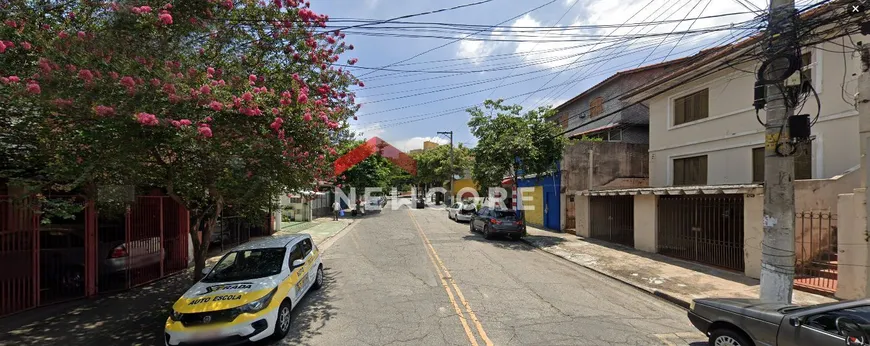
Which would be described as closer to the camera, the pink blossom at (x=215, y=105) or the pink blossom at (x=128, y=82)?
the pink blossom at (x=128, y=82)

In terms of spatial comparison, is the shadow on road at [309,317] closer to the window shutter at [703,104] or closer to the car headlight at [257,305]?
the car headlight at [257,305]

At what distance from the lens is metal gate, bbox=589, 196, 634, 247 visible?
49.0 ft

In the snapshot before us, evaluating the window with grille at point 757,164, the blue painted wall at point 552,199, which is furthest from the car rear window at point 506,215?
the window with grille at point 757,164

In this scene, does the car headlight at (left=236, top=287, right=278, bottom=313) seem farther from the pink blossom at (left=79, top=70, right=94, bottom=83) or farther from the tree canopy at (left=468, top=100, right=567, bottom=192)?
the tree canopy at (left=468, top=100, right=567, bottom=192)

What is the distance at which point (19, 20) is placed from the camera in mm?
5324

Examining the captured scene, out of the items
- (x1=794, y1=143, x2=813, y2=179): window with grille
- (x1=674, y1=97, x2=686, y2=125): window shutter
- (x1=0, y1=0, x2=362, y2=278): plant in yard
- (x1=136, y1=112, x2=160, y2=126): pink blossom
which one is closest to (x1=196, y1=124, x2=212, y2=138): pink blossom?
(x1=0, y1=0, x2=362, y2=278): plant in yard

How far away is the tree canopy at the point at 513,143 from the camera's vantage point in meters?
16.4

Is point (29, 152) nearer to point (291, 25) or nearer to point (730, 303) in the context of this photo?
point (291, 25)

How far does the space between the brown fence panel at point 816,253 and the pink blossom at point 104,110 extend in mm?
12266

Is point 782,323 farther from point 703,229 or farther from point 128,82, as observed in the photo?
point 703,229

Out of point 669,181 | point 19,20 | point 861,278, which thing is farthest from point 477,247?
point 19,20

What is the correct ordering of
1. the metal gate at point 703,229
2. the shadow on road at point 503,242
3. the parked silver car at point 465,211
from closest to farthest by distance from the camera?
the metal gate at point 703,229
the shadow on road at point 503,242
the parked silver car at point 465,211

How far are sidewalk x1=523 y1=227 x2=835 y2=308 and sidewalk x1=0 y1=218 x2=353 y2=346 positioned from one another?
30.8 feet

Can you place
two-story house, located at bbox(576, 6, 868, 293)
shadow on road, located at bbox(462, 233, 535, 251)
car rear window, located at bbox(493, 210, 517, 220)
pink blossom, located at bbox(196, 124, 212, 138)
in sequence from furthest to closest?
car rear window, located at bbox(493, 210, 517, 220)
shadow on road, located at bbox(462, 233, 535, 251)
two-story house, located at bbox(576, 6, 868, 293)
pink blossom, located at bbox(196, 124, 212, 138)
